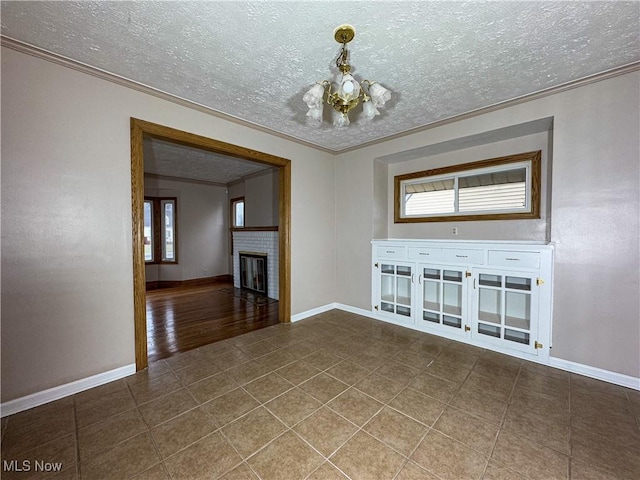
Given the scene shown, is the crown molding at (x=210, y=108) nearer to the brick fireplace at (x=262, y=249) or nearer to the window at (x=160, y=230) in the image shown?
the brick fireplace at (x=262, y=249)

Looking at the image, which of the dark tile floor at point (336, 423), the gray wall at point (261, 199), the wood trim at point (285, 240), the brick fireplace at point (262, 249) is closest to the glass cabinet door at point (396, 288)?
the dark tile floor at point (336, 423)

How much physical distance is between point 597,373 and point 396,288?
2.00m

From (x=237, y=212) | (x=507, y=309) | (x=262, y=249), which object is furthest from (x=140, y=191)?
(x=237, y=212)

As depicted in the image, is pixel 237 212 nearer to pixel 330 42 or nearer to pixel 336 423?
pixel 330 42

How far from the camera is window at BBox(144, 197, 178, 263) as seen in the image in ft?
21.2

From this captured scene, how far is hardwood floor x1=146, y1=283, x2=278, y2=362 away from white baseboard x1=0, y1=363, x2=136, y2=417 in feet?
1.18

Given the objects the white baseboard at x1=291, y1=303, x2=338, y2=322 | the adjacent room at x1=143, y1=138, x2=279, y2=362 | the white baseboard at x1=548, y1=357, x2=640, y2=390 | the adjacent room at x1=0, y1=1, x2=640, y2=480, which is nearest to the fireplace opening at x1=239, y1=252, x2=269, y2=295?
the adjacent room at x1=143, y1=138, x2=279, y2=362

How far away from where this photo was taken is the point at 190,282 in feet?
21.9

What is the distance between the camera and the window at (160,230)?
6453 millimetres

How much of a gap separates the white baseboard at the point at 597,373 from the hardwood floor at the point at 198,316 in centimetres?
324

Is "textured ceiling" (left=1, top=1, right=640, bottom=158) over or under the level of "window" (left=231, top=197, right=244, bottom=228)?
over

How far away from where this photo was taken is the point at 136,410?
187 cm

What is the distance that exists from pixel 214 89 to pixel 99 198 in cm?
139

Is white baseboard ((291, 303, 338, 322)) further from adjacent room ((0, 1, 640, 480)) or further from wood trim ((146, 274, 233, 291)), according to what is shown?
wood trim ((146, 274, 233, 291))
